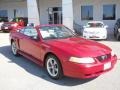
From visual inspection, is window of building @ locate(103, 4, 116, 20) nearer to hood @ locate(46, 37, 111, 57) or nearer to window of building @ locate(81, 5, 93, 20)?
window of building @ locate(81, 5, 93, 20)

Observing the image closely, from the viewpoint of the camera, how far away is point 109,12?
919 inches

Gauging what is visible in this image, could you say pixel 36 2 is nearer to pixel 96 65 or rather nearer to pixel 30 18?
pixel 30 18

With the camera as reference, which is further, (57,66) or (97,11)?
(97,11)

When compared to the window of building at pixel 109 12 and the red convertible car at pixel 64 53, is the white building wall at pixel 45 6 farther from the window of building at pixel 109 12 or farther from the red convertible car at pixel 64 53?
the red convertible car at pixel 64 53

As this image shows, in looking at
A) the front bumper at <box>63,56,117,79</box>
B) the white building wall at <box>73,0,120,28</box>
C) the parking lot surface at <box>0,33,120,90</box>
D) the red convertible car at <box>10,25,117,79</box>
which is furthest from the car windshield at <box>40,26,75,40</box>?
the white building wall at <box>73,0,120,28</box>

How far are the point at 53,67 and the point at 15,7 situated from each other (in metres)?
24.1

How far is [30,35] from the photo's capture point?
313 inches

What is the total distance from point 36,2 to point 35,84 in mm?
18915

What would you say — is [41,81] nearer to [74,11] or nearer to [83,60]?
[83,60]

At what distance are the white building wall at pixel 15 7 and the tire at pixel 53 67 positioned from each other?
22878mm

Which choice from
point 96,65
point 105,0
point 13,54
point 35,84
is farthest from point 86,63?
point 105,0

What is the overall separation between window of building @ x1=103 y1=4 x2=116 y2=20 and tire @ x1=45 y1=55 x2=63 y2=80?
17683mm

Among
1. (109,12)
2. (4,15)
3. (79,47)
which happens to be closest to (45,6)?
(4,15)

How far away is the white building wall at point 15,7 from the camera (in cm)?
2886
